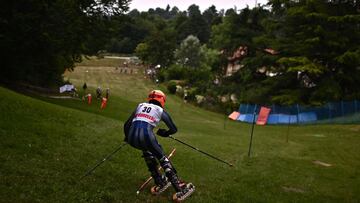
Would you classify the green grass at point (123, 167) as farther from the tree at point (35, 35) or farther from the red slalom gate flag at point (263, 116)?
the red slalom gate flag at point (263, 116)

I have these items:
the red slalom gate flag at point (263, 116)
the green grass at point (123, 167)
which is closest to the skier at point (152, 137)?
the green grass at point (123, 167)

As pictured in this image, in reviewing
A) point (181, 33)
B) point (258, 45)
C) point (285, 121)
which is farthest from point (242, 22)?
point (181, 33)

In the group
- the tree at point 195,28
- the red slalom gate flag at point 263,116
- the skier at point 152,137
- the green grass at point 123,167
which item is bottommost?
the red slalom gate flag at point 263,116

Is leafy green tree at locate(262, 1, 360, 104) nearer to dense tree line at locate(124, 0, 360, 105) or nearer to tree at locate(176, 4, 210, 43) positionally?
dense tree line at locate(124, 0, 360, 105)

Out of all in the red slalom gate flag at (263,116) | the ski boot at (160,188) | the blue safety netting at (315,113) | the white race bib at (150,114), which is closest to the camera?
the white race bib at (150,114)

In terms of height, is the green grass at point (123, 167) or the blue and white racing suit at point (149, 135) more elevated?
the blue and white racing suit at point (149, 135)

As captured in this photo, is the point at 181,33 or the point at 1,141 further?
the point at 181,33

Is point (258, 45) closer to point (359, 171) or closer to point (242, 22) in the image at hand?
point (242, 22)

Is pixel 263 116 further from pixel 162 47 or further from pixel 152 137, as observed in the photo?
pixel 162 47

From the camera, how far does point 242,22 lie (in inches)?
2977

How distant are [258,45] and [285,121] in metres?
20.3

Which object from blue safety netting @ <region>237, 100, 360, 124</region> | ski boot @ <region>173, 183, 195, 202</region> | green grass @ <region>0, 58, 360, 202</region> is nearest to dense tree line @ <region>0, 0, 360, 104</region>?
blue safety netting @ <region>237, 100, 360, 124</region>

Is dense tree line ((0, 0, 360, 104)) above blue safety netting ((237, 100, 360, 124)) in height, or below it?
above

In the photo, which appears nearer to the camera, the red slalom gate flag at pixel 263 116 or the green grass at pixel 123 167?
the green grass at pixel 123 167
